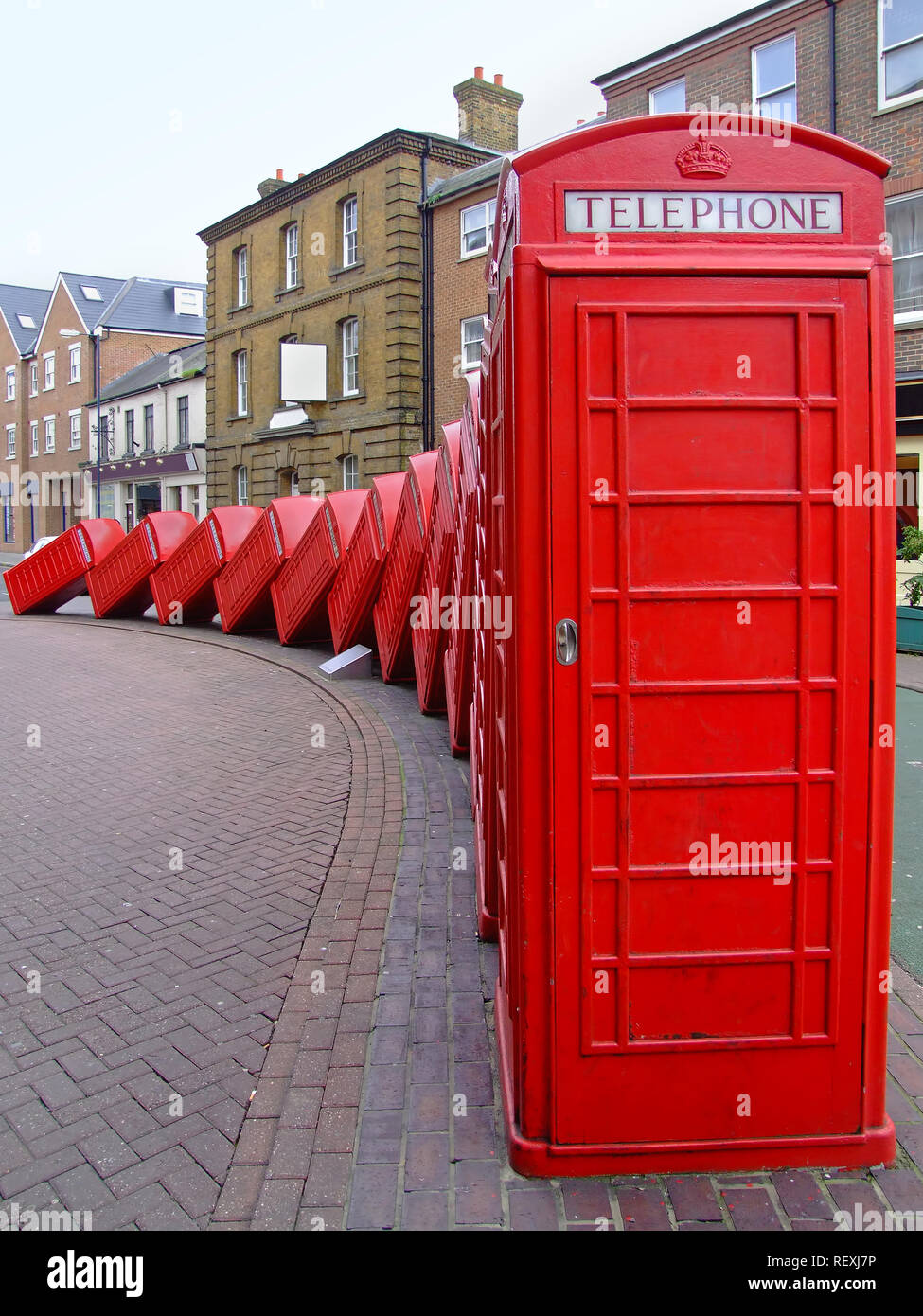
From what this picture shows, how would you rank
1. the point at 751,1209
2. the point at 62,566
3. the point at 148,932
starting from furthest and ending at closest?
the point at 62,566, the point at 148,932, the point at 751,1209

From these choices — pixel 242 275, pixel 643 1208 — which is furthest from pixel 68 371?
pixel 643 1208

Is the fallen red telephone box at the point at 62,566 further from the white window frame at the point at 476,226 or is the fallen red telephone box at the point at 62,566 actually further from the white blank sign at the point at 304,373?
the white window frame at the point at 476,226

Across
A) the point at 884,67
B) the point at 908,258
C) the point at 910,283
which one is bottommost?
the point at 910,283

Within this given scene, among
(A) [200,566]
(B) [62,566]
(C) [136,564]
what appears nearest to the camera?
(A) [200,566]

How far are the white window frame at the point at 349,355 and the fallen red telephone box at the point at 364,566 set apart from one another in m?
18.3

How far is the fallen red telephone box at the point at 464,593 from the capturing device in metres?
5.70

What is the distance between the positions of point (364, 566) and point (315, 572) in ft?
6.65

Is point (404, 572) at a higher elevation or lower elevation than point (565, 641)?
higher

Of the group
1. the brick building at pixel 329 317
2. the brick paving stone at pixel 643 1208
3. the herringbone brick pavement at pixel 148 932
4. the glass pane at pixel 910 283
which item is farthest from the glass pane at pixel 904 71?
the brick paving stone at pixel 643 1208

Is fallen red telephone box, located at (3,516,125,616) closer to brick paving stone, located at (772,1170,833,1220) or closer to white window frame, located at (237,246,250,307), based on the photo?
white window frame, located at (237,246,250,307)

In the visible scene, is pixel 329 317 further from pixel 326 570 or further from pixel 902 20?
pixel 326 570

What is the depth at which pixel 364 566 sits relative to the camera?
1166cm

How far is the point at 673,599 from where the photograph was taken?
110 inches
